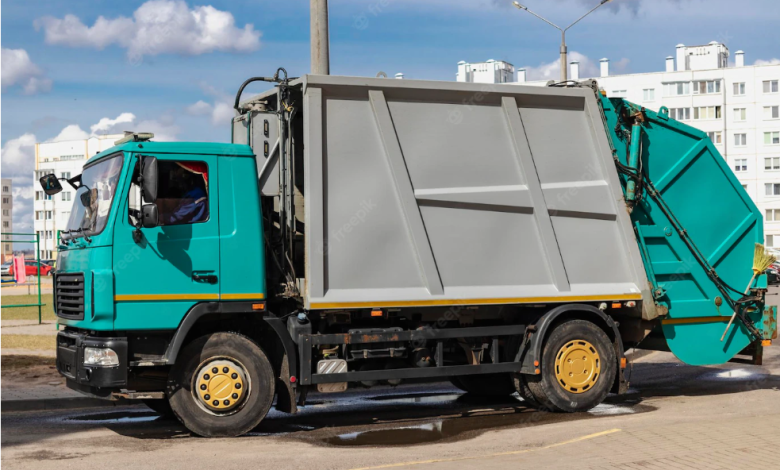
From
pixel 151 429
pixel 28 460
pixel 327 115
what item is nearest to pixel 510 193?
pixel 327 115

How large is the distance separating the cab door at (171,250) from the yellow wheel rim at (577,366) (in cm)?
377

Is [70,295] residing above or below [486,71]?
below

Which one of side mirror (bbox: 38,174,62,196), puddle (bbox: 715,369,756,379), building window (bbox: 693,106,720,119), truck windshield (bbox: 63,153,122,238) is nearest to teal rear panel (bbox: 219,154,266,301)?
truck windshield (bbox: 63,153,122,238)

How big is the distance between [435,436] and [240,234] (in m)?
2.60

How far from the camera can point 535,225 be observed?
9695mm

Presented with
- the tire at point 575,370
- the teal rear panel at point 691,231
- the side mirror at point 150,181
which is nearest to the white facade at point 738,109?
the teal rear panel at point 691,231

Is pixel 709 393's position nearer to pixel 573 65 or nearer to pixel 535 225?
pixel 535 225

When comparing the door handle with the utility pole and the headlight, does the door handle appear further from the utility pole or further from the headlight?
the utility pole

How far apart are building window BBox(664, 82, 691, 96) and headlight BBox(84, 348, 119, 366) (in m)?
87.4

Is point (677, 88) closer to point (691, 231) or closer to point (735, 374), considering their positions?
point (735, 374)

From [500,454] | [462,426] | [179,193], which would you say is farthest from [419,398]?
[179,193]

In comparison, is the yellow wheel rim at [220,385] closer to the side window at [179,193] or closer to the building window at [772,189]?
the side window at [179,193]

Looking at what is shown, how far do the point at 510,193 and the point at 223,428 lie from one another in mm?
3698

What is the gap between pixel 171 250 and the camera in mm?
8336
